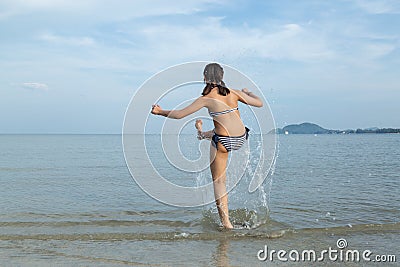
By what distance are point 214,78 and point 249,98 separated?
727 mm

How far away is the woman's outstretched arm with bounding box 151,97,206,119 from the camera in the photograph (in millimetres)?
6695

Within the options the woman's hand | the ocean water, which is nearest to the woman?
the woman's hand

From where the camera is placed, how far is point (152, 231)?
8234 mm

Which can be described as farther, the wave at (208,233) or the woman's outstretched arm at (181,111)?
the wave at (208,233)

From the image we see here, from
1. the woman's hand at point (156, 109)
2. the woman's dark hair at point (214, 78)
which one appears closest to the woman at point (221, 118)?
the woman's dark hair at point (214, 78)

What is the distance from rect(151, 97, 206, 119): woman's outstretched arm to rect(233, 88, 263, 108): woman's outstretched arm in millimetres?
710

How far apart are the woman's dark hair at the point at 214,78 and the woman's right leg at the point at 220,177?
1.11 metres

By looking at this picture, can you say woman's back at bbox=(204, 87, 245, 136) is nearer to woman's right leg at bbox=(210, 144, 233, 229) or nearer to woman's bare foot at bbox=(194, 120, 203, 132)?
woman's bare foot at bbox=(194, 120, 203, 132)

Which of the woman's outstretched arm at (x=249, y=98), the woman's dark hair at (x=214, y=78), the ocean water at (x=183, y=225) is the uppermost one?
the woman's dark hair at (x=214, y=78)

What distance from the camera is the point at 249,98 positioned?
7668 millimetres

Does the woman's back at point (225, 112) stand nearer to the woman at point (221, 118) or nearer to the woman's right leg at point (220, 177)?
the woman at point (221, 118)

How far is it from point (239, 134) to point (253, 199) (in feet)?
12.3

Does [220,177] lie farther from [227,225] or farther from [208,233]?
[208,233]

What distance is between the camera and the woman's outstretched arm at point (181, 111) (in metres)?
6.70
